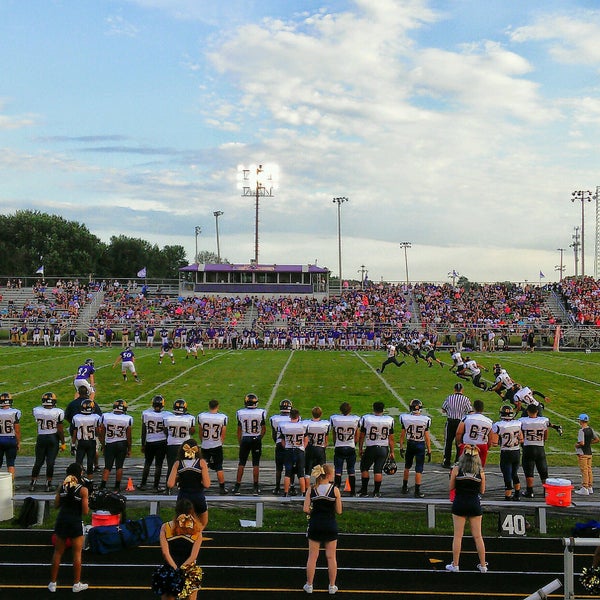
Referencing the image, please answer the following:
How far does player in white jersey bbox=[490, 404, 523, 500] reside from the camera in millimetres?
10781

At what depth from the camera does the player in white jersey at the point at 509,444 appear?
10.8 meters

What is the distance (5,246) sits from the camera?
259 feet

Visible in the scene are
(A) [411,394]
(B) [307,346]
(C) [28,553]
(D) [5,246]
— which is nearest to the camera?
(C) [28,553]

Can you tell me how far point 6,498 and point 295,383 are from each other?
14546 millimetres

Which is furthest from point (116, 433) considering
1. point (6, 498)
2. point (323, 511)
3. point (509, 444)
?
point (509, 444)

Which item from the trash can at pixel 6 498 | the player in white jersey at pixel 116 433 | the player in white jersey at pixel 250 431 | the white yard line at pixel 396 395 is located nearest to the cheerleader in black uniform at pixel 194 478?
the player in white jersey at pixel 250 431

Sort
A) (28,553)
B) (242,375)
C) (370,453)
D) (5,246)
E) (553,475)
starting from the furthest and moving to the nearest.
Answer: (5,246) → (242,375) → (553,475) → (370,453) → (28,553)

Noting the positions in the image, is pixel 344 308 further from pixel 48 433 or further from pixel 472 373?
pixel 48 433

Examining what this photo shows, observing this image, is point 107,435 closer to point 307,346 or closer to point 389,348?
point 389,348

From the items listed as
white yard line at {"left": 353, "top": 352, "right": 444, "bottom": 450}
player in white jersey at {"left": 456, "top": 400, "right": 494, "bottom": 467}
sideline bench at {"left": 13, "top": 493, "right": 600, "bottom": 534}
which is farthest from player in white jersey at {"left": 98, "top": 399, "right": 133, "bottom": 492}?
white yard line at {"left": 353, "top": 352, "right": 444, "bottom": 450}

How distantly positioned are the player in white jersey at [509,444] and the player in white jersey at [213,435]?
4421 mm

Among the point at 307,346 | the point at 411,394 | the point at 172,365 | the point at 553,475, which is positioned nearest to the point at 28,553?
the point at 553,475

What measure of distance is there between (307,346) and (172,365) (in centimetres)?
1344

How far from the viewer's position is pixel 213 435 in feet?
36.0
